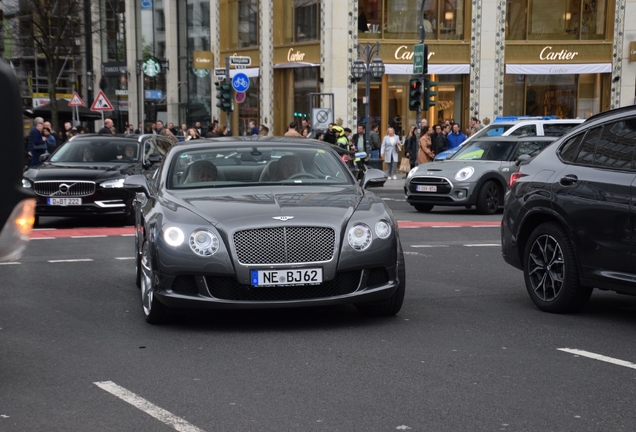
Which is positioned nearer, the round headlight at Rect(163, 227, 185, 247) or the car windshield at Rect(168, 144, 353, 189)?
the round headlight at Rect(163, 227, 185, 247)

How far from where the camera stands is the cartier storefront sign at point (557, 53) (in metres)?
38.5

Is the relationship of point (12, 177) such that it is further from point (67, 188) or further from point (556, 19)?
point (556, 19)

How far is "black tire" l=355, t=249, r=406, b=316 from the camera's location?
25.4ft

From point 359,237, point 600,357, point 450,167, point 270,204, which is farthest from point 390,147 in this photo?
point 600,357

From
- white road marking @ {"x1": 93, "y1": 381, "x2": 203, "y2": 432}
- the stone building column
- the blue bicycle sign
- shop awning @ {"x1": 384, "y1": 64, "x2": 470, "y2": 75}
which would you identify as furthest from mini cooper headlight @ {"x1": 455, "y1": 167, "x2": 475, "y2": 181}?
the stone building column

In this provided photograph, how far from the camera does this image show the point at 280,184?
28.0 ft

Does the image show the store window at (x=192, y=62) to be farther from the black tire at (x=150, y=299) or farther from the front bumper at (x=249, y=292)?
the front bumper at (x=249, y=292)

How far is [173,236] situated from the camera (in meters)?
7.38

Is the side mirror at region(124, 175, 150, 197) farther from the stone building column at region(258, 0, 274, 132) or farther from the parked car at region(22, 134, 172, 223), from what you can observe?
the stone building column at region(258, 0, 274, 132)

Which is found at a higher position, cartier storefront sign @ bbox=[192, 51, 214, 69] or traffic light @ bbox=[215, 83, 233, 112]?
cartier storefront sign @ bbox=[192, 51, 214, 69]

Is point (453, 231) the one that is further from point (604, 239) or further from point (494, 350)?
point (494, 350)

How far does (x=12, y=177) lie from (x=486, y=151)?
16.4 meters

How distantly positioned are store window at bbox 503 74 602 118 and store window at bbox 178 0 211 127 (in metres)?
16.2

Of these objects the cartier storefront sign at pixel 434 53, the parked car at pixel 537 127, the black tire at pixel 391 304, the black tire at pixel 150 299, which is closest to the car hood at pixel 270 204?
the black tire at pixel 150 299
